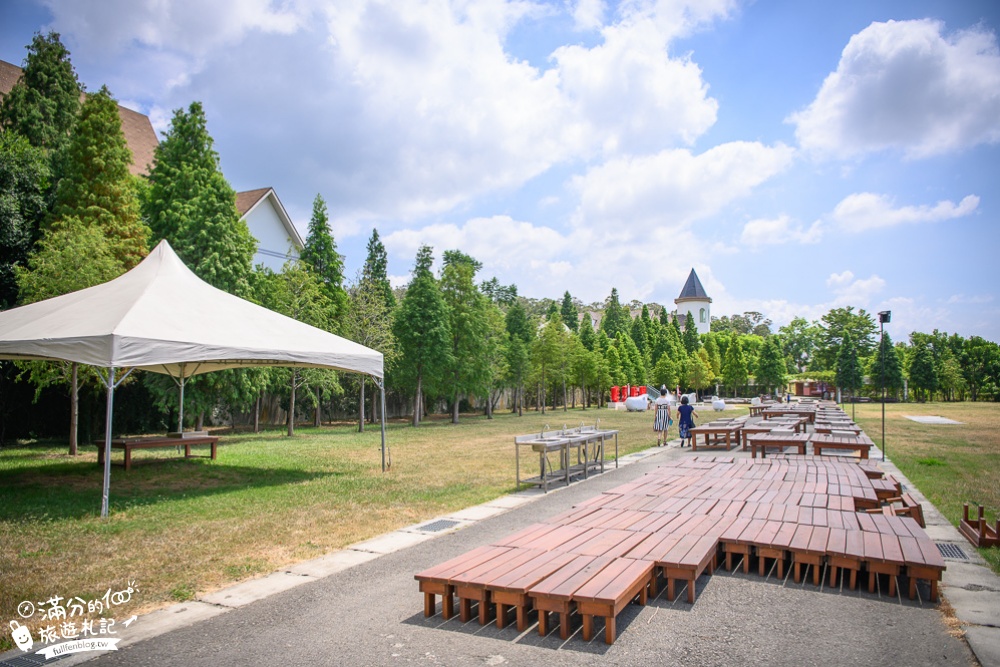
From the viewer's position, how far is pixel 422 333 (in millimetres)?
27828

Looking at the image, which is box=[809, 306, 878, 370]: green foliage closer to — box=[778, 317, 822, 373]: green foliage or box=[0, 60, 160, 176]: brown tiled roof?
box=[778, 317, 822, 373]: green foliage

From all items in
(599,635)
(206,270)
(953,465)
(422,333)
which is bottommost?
(953,465)

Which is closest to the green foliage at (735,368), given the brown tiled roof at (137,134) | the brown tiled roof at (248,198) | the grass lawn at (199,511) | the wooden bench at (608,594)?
the brown tiled roof at (248,198)

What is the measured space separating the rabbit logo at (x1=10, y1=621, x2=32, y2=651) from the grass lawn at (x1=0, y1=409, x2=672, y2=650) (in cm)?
8

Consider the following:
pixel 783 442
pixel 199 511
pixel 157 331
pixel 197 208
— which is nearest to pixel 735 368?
pixel 783 442

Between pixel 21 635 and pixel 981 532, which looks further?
pixel 981 532

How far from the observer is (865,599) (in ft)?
14.7

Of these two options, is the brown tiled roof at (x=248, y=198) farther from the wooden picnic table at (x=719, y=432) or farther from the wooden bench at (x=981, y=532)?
the wooden bench at (x=981, y=532)

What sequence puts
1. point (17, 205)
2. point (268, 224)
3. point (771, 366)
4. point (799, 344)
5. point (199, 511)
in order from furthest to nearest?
point (799, 344) < point (771, 366) < point (268, 224) < point (17, 205) < point (199, 511)

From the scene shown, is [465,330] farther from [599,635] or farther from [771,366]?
[771,366]

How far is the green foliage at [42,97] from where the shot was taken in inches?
851

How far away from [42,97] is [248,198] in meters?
11.1

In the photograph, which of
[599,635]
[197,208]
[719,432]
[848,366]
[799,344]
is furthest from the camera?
[799,344]

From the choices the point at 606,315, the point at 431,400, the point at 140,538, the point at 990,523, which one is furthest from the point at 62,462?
the point at 606,315
